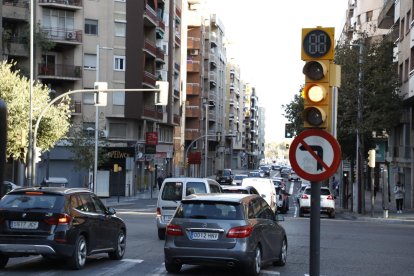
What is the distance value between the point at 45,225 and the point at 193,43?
85.3 metres

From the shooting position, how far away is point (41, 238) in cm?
1297

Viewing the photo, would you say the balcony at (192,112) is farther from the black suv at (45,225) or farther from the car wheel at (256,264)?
the car wheel at (256,264)

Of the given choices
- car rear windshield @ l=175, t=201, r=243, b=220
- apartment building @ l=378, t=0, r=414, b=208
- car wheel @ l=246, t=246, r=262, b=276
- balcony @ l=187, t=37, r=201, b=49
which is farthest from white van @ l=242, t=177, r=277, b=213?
balcony @ l=187, t=37, r=201, b=49

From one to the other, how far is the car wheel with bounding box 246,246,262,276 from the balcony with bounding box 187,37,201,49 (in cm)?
8450

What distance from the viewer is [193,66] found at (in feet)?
319

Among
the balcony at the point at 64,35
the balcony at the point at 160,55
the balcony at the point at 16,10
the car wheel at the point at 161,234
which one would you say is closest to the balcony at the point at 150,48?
the balcony at the point at 160,55

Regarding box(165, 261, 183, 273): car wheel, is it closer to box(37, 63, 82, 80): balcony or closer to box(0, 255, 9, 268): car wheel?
box(0, 255, 9, 268): car wheel

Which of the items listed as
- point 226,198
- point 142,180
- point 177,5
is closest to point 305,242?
point 226,198

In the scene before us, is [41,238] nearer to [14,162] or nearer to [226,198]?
[226,198]

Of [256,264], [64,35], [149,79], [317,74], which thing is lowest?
[256,264]

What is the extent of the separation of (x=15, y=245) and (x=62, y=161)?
4488 centimetres

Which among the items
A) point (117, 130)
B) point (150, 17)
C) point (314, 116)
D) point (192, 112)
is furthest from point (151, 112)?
point (314, 116)

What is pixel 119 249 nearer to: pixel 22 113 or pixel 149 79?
pixel 22 113

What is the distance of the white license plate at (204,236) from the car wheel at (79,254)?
Answer: 7.41 ft
